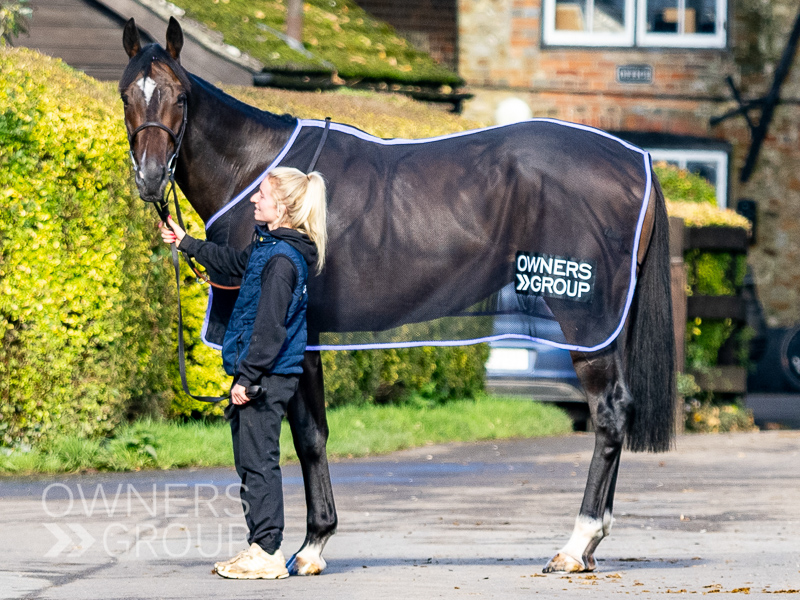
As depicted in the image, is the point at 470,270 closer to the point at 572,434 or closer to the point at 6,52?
the point at 6,52

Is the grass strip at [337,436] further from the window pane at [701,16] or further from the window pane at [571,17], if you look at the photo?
the window pane at [701,16]

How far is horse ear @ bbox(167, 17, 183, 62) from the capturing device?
20.1 ft

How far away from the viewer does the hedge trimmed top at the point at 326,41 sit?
16.1 m

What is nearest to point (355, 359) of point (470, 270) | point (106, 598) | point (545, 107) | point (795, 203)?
point (470, 270)

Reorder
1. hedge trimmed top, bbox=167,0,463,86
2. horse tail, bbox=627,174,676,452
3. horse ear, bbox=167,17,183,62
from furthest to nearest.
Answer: hedge trimmed top, bbox=167,0,463,86 → horse tail, bbox=627,174,676,452 → horse ear, bbox=167,17,183,62

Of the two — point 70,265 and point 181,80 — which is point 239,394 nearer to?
point 181,80

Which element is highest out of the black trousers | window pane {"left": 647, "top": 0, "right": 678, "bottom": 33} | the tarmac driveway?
window pane {"left": 647, "top": 0, "right": 678, "bottom": 33}

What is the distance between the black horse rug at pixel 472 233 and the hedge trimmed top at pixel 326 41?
31.0 feet

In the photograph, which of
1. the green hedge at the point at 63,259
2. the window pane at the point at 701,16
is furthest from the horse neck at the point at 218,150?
the window pane at the point at 701,16

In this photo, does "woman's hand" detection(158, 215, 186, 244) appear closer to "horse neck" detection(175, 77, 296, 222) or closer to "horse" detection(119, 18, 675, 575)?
"horse" detection(119, 18, 675, 575)

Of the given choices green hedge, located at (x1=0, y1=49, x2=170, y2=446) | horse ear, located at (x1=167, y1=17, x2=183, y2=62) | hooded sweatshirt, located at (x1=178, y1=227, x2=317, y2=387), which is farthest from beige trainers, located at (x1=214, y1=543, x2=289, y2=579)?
green hedge, located at (x1=0, y1=49, x2=170, y2=446)

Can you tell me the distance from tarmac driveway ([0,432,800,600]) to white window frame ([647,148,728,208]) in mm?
10474

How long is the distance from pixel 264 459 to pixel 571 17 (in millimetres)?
15663

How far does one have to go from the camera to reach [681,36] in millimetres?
20234
